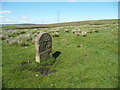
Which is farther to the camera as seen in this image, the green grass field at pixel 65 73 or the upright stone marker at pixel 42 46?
the upright stone marker at pixel 42 46

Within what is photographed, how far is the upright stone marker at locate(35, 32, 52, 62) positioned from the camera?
783cm

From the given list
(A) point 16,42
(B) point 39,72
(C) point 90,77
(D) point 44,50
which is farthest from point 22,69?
(A) point 16,42

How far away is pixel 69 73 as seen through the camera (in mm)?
6609

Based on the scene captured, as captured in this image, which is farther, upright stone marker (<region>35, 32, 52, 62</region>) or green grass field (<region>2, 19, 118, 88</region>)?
upright stone marker (<region>35, 32, 52, 62</region>)

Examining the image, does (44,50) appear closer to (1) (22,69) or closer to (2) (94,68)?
(1) (22,69)

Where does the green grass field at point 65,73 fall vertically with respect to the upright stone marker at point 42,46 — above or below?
below

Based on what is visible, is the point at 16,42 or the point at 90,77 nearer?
the point at 90,77

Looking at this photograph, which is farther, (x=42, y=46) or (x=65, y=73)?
(x=42, y=46)

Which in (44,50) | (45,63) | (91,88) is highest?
(44,50)

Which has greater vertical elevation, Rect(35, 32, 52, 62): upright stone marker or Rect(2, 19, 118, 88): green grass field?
Rect(35, 32, 52, 62): upright stone marker

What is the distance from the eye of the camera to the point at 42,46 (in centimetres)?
812

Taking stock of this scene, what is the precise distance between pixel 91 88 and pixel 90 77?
0.91 metres

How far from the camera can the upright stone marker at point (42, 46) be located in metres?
7.83

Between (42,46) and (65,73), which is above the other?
(42,46)
